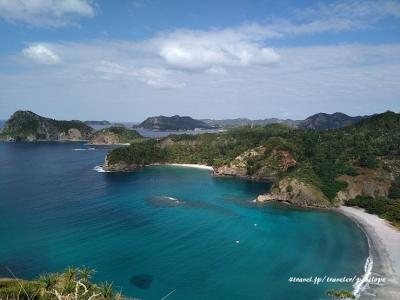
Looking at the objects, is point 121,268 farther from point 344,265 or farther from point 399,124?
point 399,124

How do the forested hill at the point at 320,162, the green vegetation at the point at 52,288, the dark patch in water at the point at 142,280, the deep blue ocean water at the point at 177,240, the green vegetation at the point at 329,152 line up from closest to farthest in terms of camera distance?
1. the green vegetation at the point at 52,288
2. the dark patch in water at the point at 142,280
3. the deep blue ocean water at the point at 177,240
4. the forested hill at the point at 320,162
5. the green vegetation at the point at 329,152

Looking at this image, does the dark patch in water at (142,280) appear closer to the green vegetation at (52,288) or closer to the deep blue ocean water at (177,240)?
the deep blue ocean water at (177,240)

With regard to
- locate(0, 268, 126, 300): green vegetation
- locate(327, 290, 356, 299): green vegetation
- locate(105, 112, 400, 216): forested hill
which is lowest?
locate(327, 290, 356, 299): green vegetation

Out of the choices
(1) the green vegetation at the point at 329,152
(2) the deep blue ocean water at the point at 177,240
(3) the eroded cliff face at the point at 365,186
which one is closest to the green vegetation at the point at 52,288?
(2) the deep blue ocean water at the point at 177,240

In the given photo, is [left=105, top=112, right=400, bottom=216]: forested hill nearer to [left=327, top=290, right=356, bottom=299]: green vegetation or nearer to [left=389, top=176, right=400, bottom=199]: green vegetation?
[left=389, top=176, right=400, bottom=199]: green vegetation

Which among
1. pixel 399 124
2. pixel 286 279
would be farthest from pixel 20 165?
pixel 399 124

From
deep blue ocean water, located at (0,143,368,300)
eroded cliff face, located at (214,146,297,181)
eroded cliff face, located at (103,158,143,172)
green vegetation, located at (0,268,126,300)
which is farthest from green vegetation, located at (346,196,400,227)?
eroded cliff face, located at (103,158,143,172)
